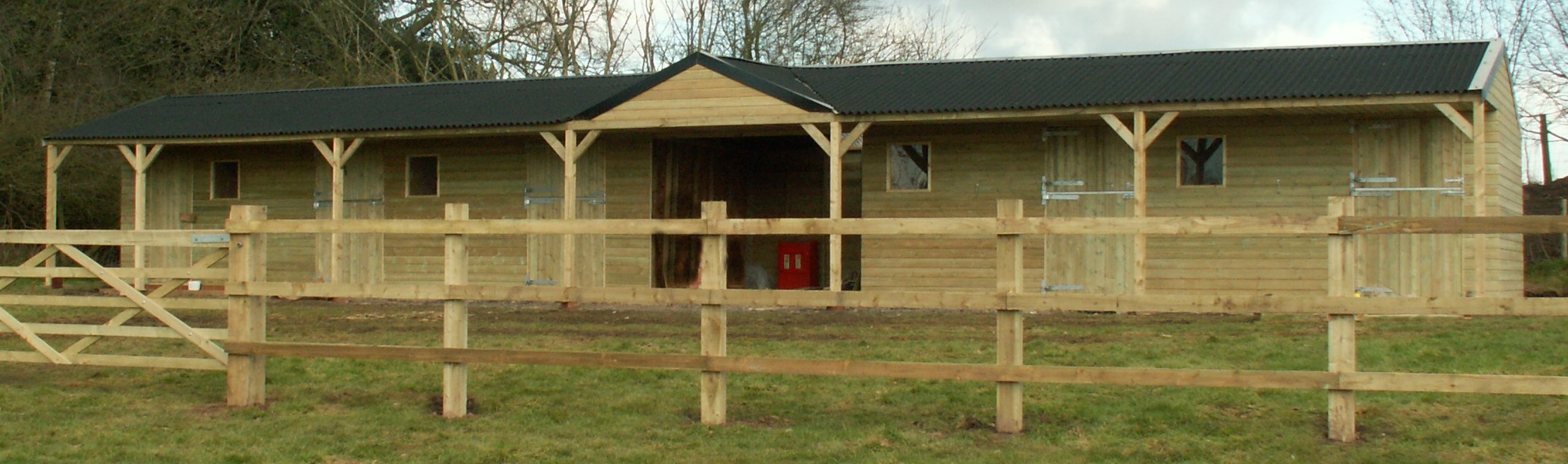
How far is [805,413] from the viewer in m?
8.11

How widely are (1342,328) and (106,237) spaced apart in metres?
7.74

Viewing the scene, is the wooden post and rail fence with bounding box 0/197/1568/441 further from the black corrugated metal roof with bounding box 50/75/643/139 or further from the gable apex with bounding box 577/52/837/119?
the black corrugated metal roof with bounding box 50/75/643/139

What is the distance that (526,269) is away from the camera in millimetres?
19469

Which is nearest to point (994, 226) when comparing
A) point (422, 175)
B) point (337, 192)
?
point (337, 192)

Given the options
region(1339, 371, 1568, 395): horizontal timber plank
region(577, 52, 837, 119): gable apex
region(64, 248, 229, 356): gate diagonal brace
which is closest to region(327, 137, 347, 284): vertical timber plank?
region(577, 52, 837, 119): gable apex

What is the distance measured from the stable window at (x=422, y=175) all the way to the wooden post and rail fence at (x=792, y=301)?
10.6 m

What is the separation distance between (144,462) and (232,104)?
653 inches

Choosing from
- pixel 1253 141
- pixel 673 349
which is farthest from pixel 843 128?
pixel 673 349

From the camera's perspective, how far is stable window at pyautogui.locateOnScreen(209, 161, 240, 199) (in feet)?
70.5

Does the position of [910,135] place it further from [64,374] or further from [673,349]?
[64,374]

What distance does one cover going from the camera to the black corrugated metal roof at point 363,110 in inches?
734

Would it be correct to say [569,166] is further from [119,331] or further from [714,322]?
[714,322]

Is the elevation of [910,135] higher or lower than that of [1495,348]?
higher

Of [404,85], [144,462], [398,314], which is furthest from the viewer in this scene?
[404,85]
